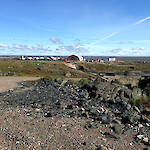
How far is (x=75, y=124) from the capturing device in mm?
12617

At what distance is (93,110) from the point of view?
15.0 metres

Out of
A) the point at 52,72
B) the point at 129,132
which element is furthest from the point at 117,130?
the point at 52,72

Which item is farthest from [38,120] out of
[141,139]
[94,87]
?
[94,87]

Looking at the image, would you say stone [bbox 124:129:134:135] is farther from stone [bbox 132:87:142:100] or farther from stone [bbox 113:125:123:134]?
stone [bbox 132:87:142:100]

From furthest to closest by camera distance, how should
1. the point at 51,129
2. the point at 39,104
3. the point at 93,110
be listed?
the point at 39,104 → the point at 93,110 → the point at 51,129

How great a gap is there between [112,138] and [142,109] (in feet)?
26.0

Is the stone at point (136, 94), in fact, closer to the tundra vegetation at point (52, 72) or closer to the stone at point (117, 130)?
the tundra vegetation at point (52, 72)

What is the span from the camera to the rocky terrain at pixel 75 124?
33.1 ft

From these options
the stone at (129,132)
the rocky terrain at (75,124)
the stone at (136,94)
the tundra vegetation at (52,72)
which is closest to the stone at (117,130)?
the rocky terrain at (75,124)

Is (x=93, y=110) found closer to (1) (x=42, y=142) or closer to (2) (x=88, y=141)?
(2) (x=88, y=141)

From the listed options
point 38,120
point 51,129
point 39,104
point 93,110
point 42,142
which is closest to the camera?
point 42,142

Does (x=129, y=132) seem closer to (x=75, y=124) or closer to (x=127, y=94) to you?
(x=75, y=124)

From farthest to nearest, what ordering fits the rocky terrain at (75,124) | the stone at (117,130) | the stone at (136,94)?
the stone at (136,94), the stone at (117,130), the rocky terrain at (75,124)

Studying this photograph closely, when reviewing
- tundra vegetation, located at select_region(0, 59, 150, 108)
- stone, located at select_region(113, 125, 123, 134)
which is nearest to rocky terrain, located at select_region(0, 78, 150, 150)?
stone, located at select_region(113, 125, 123, 134)
